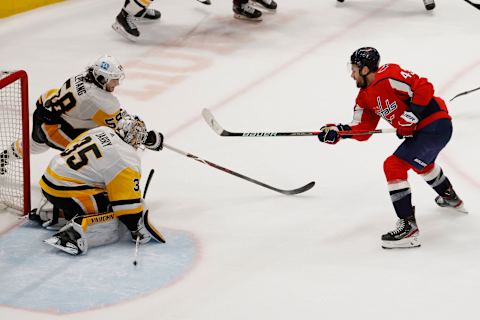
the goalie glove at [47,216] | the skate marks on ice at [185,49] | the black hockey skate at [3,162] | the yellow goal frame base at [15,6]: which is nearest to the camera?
the goalie glove at [47,216]

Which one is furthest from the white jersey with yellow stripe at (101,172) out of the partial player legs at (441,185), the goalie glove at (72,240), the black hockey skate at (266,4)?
the black hockey skate at (266,4)

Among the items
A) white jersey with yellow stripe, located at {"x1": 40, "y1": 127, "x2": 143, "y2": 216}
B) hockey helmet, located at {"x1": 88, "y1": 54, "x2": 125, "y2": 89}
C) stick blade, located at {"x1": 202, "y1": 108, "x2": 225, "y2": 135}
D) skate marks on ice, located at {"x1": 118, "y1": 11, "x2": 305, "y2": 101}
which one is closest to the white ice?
skate marks on ice, located at {"x1": 118, "y1": 11, "x2": 305, "y2": 101}

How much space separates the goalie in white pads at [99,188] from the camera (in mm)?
3934

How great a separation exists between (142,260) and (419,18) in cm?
440

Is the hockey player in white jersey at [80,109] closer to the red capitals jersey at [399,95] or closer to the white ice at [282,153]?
the white ice at [282,153]

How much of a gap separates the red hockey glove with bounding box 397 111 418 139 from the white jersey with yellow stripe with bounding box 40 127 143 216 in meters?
1.09

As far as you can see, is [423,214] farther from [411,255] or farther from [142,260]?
[142,260]

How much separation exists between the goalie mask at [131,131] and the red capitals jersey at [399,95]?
961mm

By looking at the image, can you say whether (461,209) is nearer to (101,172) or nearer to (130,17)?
(101,172)

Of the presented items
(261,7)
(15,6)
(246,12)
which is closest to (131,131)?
(246,12)

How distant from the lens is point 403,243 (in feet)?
13.3

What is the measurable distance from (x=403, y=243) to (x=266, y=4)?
13.2ft

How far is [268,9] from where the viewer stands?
7781 millimetres

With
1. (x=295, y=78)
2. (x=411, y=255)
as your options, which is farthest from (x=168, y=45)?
(x=411, y=255)
